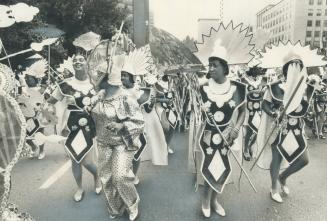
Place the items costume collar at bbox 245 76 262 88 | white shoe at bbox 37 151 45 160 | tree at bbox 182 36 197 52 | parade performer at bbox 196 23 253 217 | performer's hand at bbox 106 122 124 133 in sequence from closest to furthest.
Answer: performer's hand at bbox 106 122 124 133
parade performer at bbox 196 23 253 217
tree at bbox 182 36 197 52
white shoe at bbox 37 151 45 160
costume collar at bbox 245 76 262 88

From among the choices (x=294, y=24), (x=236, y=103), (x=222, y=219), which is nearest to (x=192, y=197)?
(x=222, y=219)

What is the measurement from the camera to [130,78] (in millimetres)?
5977

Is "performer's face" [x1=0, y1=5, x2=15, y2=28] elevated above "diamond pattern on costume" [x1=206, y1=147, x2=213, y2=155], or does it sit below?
above

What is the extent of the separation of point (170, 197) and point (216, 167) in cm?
124

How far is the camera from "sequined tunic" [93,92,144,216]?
202 inches

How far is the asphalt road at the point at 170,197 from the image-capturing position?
5586 mm

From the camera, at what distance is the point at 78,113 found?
19.9 ft

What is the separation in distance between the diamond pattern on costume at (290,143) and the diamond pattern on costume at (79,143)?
2679mm

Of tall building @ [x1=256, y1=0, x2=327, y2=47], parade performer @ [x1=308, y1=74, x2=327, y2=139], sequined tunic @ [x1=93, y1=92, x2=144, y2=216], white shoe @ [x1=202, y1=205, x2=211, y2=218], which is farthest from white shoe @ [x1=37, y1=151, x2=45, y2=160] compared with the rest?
tall building @ [x1=256, y1=0, x2=327, y2=47]

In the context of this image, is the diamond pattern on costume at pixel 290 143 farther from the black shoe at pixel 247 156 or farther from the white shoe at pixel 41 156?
the white shoe at pixel 41 156

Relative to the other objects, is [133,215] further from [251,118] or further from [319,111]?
[319,111]

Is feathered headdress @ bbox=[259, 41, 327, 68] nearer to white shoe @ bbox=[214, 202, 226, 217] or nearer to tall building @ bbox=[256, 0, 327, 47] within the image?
white shoe @ bbox=[214, 202, 226, 217]

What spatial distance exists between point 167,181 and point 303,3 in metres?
101

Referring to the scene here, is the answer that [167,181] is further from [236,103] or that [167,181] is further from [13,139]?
[13,139]
